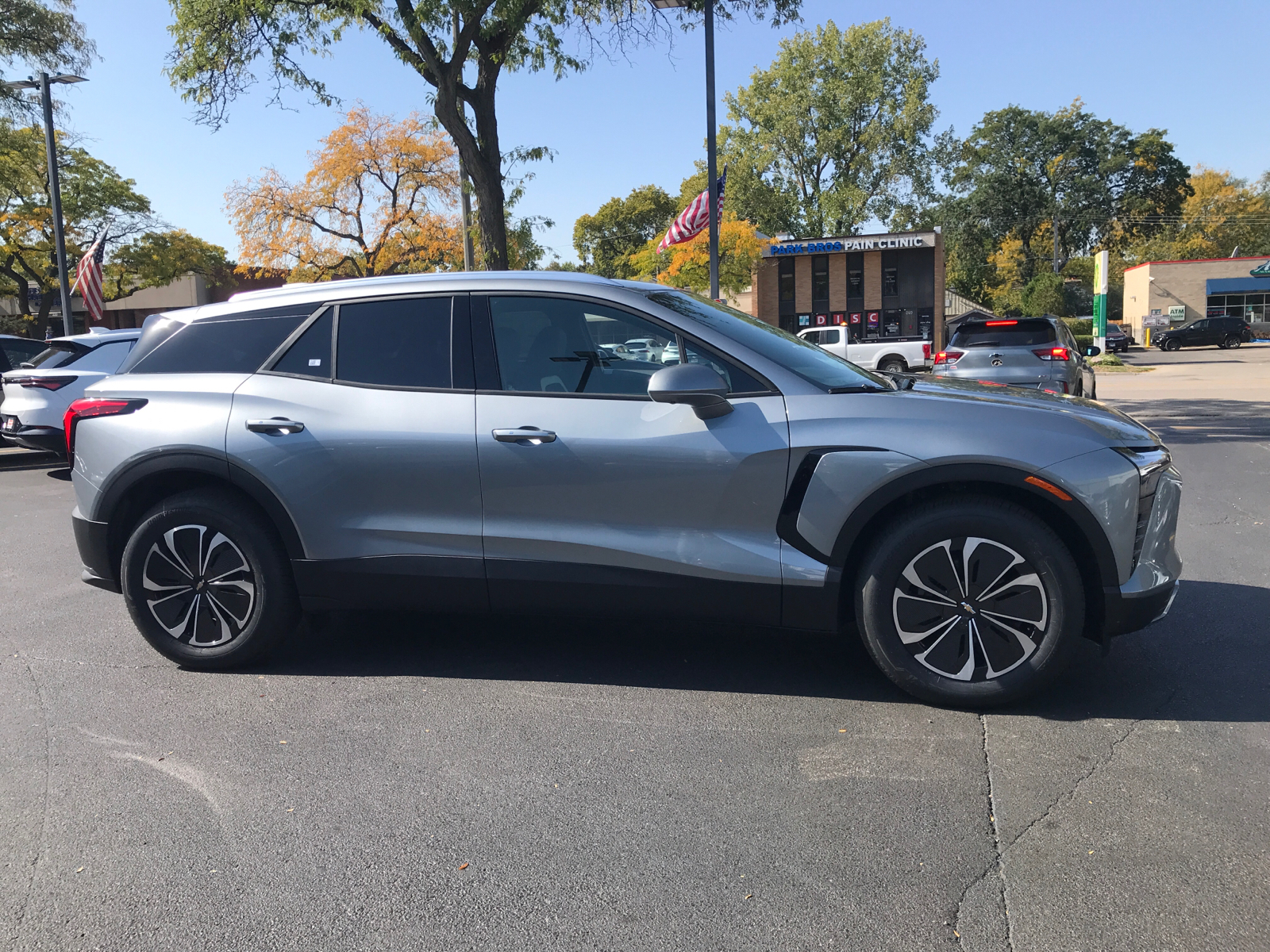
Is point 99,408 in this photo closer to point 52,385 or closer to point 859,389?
point 859,389

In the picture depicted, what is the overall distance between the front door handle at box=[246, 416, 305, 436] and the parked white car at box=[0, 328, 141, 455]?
26.9ft

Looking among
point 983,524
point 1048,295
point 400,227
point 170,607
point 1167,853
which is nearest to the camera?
point 1167,853

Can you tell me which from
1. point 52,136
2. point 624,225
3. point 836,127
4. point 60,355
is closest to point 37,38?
point 52,136

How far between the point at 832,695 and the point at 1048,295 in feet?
177

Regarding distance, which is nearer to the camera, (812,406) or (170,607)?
(812,406)

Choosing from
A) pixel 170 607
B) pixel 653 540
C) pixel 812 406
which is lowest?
pixel 170 607

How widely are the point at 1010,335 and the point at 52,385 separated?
11.9 m

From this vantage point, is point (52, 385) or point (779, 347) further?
point (52, 385)

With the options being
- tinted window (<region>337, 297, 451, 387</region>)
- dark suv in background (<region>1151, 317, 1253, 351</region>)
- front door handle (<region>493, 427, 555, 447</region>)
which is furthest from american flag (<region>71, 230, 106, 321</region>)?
dark suv in background (<region>1151, 317, 1253, 351</region>)

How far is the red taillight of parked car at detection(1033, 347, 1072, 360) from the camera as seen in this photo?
12.8 metres

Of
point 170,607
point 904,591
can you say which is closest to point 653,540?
point 904,591

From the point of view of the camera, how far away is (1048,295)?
Answer: 172 ft

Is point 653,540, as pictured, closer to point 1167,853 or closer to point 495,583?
point 495,583

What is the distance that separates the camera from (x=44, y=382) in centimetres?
1133
